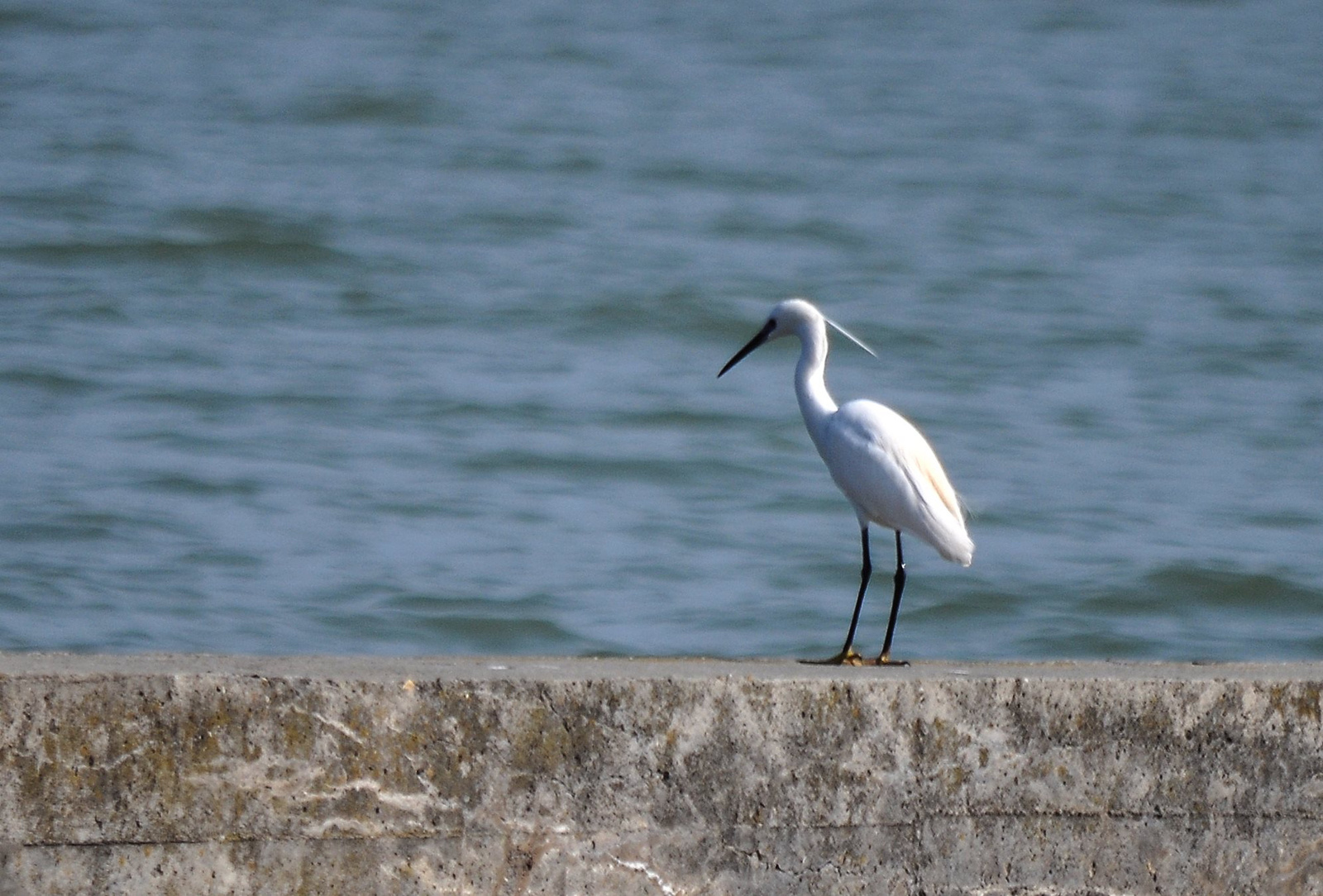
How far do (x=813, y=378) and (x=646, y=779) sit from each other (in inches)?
82.2

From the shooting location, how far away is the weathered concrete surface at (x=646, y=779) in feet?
10.4

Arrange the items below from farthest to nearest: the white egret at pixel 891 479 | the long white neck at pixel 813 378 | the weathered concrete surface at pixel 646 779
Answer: the long white neck at pixel 813 378 < the white egret at pixel 891 479 < the weathered concrete surface at pixel 646 779

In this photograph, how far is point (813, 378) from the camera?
523cm

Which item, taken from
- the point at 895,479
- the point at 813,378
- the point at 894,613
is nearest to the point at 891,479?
the point at 895,479

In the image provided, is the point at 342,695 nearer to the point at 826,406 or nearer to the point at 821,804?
the point at 821,804

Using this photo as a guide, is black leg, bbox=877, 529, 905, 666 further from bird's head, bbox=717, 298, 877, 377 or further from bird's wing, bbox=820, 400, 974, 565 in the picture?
bird's head, bbox=717, 298, 877, 377

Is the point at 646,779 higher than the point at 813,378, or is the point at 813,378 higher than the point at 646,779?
the point at 813,378

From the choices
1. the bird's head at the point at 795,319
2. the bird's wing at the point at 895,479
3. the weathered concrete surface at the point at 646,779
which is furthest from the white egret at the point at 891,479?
the weathered concrete surface at the point at 646,779

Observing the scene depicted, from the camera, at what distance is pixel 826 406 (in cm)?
520

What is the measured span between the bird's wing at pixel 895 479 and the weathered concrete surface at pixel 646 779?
119 cm

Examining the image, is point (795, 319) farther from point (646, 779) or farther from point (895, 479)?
point (646, 779)

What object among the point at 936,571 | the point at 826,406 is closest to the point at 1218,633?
the point at 936,571

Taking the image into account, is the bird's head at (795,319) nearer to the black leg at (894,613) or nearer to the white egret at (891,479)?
the white egret at (891,479)

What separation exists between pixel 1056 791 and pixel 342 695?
1330 millimetres
